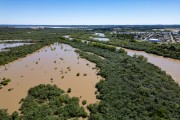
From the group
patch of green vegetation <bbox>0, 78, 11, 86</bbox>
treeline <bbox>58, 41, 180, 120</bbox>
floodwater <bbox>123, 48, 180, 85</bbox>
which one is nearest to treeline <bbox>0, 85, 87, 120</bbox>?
treeline <bbox>58, 41, 180, 120</bbox>

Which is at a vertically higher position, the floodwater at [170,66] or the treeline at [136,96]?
the treeline at [136,96]

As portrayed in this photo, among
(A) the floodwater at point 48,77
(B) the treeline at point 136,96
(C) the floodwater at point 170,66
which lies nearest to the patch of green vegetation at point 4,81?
(A) the floodwater at point 48,77

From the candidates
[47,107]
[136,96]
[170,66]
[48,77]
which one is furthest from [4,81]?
[170,66]

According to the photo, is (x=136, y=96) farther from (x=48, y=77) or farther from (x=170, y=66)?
(x=170, y=66)

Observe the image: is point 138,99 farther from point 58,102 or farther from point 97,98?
point 58,102

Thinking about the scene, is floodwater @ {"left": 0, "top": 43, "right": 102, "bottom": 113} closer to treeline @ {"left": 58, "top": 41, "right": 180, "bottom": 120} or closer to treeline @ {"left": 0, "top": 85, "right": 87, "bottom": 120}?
treeline @ {"left": 0, "top": 85, "right": 87, "bottom": 120}

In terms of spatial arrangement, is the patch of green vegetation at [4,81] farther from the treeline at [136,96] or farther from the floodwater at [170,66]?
the floodwater at [170,66]

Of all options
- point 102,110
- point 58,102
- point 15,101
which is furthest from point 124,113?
point 15,101
